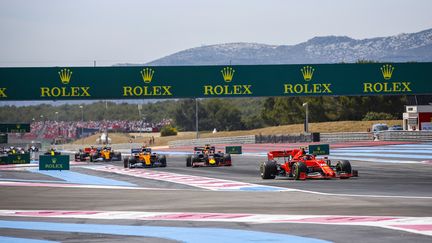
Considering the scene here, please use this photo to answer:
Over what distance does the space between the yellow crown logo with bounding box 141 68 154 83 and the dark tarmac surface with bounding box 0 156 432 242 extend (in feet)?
61.3

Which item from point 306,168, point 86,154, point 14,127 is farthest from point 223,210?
point 14,127

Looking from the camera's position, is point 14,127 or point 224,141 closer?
point 14,127

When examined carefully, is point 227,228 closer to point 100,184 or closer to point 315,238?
point 315,238

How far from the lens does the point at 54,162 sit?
38250 mm

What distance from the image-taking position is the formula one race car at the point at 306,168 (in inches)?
969

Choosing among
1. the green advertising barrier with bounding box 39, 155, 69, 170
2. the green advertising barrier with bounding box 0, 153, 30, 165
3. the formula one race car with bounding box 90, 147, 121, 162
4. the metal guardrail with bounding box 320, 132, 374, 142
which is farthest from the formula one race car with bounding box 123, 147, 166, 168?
the metal guardrail with bounding box 320, 132, 374, 142

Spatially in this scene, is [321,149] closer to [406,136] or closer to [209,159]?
[209,159]

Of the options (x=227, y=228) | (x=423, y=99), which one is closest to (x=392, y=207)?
(x=227, y=228)

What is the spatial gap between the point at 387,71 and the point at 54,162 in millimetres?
19728

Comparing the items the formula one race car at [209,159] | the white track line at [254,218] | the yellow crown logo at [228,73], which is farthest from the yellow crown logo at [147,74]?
the white track line at [254,218]

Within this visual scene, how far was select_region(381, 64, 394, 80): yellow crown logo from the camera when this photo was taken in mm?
44969

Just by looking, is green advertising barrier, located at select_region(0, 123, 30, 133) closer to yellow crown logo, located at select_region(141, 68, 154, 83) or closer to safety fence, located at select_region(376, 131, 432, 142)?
yellow crown logo, located at select_region(141, 68, 154, 83)

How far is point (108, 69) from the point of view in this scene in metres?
44.0

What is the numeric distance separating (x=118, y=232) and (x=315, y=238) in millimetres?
3203
